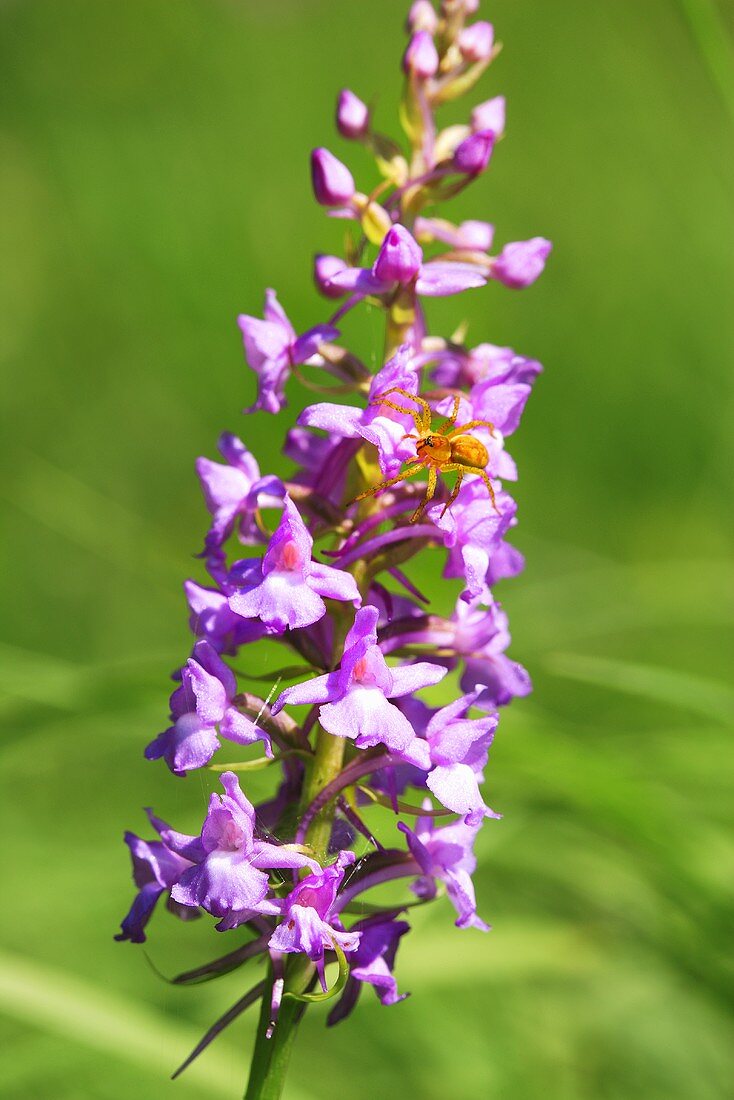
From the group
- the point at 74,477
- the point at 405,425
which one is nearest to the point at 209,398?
the point at 74,477

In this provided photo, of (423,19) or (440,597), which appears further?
(440,597)

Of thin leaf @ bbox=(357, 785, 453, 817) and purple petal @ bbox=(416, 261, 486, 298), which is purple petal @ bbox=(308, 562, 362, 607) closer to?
thin leaf @ bbox=(357, 785, 453, 817)

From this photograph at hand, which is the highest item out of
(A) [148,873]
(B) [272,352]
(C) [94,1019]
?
(B) [272,352]

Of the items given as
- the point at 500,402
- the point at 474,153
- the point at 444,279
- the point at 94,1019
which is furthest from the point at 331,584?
the point at 94,1019

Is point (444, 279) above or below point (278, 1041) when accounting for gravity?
above

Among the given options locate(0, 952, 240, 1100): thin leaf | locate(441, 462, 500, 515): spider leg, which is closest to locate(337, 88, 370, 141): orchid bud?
locate(441, 462, 500, 515): spider leg

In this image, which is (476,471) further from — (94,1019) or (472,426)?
(94,1019)

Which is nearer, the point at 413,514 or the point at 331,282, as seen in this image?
the point at 413,514

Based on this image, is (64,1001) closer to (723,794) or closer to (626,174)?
(723,794)
